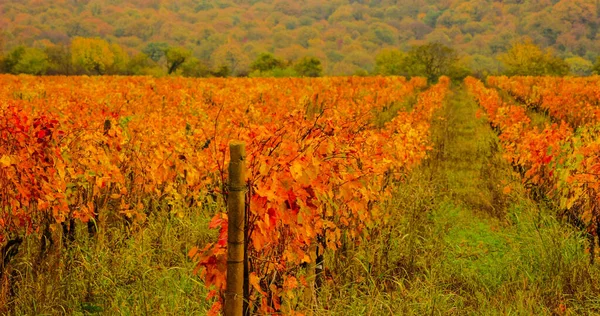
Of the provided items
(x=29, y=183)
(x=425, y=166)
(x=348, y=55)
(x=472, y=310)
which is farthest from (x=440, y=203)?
(x=348, y=55)

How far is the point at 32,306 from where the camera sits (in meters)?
4.11

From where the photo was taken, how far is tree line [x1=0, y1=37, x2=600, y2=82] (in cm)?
6393

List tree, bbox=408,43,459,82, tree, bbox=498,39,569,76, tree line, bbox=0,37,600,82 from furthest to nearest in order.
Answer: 1. tree, bbox=408,43,459,82
2. tree, bbox=498,39,569,76
3. tree line, bbox=0,37,600,82

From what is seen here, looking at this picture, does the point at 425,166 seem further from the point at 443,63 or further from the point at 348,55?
the point at 348,55

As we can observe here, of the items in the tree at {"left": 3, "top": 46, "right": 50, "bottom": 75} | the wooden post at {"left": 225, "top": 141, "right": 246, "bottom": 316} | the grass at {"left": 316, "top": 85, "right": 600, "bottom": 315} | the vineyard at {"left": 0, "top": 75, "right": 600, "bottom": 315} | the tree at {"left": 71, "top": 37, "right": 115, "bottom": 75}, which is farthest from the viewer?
the tree at {"left": 71, "top": 37, "right": 115, "bottom": 75}

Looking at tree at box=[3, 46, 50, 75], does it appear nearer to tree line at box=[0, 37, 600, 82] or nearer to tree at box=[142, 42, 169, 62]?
tree line at box=[0, 37, 600, 82]

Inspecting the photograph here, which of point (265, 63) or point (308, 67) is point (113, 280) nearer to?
point (265, 63)

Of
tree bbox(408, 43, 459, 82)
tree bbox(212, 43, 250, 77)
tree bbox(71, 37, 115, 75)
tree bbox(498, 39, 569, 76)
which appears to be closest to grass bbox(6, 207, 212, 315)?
tree bbox(498, 39, 569, 76)

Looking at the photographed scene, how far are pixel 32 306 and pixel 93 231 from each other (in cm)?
171

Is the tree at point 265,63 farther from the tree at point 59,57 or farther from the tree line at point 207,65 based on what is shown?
the tree at point 59,57

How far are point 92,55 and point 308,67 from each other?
119 feet

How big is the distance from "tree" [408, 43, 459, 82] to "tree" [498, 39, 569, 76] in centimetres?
928

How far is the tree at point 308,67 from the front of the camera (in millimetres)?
72938

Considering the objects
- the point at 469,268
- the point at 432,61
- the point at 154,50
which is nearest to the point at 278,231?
the point at 469,268
